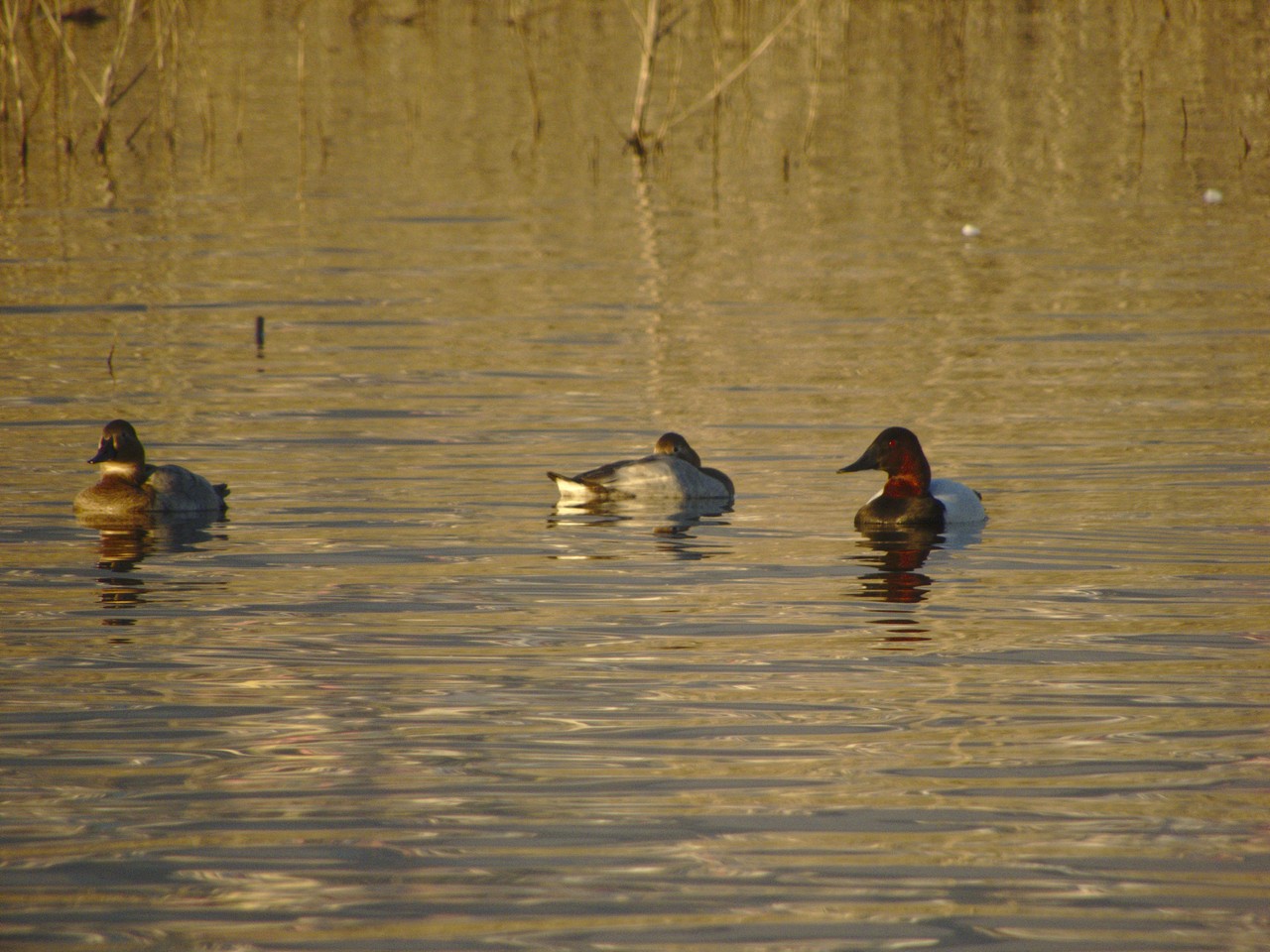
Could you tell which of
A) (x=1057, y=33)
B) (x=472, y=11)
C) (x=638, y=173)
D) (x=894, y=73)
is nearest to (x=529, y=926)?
(x=638, y=173)

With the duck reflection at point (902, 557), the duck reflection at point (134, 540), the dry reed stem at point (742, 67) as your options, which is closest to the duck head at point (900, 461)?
the duck reflection at point (902, 557)

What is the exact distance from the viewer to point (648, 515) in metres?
12.8

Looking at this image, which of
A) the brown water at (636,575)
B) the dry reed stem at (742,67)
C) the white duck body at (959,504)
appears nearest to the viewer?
the brown water at (636,575)

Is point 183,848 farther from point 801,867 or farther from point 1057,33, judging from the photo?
point 1057,33

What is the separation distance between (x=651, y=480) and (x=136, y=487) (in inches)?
127

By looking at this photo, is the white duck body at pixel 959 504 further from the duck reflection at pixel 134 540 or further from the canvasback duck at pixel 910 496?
the duck reflection at pixel 134 540

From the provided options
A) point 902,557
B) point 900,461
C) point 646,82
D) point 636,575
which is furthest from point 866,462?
point 646,82

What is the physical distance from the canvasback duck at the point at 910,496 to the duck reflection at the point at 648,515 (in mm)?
977

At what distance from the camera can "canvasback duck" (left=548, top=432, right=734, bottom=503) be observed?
12625mm

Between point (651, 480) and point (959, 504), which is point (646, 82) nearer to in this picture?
point (651, 480)

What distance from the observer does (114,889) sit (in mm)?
6242

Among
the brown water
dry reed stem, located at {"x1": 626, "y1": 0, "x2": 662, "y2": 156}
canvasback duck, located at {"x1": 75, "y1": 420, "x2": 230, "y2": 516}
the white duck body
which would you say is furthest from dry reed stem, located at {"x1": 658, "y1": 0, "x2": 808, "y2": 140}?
canvasback duck, located at {"x1": 75, "y1": 420, "x2": 230, "y2": 516}

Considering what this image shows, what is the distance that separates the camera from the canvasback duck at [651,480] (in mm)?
12625

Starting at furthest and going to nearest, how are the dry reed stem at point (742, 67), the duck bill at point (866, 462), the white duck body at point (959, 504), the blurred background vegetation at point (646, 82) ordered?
the blurred background vegetation at point (646, 82) → the dry reed stem at point (742, 67) → the duck bill at point (866, 462) → the white duck body at point (959, 504)
